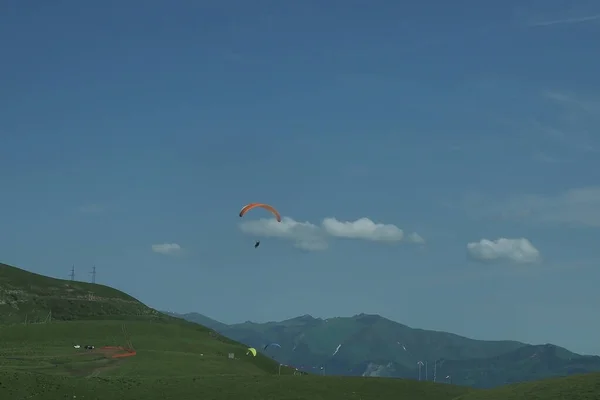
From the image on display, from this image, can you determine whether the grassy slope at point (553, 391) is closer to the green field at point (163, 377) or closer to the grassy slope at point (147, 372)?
the green field at point (163, 377)

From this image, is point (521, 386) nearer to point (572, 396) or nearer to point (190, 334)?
point (572, 396)

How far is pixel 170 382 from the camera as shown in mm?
88812

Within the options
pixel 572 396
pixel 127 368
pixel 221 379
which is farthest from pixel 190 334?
pixel 572 396

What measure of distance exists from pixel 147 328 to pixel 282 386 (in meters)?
73.6

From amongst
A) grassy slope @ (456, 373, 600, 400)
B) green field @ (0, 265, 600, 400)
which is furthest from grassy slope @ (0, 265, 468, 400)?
grassy slope @ (456, 373, 600, 400)

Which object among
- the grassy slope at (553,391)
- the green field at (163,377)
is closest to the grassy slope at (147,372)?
the green field at (163,377)

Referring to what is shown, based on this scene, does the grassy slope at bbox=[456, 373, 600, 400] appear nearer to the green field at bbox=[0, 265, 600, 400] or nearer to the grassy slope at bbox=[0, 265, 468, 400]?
the green field at bbox=[0, 265, 600, 400]

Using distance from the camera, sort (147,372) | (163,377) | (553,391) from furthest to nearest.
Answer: (147,372)
(163,377)
(553,391)

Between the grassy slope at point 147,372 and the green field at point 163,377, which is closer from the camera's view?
the green field at point 163,377

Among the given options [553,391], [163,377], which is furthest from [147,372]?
[553,391]

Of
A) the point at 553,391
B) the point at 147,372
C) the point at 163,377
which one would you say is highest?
the point at 553,391

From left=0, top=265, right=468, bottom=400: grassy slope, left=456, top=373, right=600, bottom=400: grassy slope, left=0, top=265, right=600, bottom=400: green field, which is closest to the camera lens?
left=456, top=373, right=600, bottom=400: grassy slope

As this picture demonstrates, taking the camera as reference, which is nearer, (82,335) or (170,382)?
(170,382)

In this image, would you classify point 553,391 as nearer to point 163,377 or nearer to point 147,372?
point 163,377
